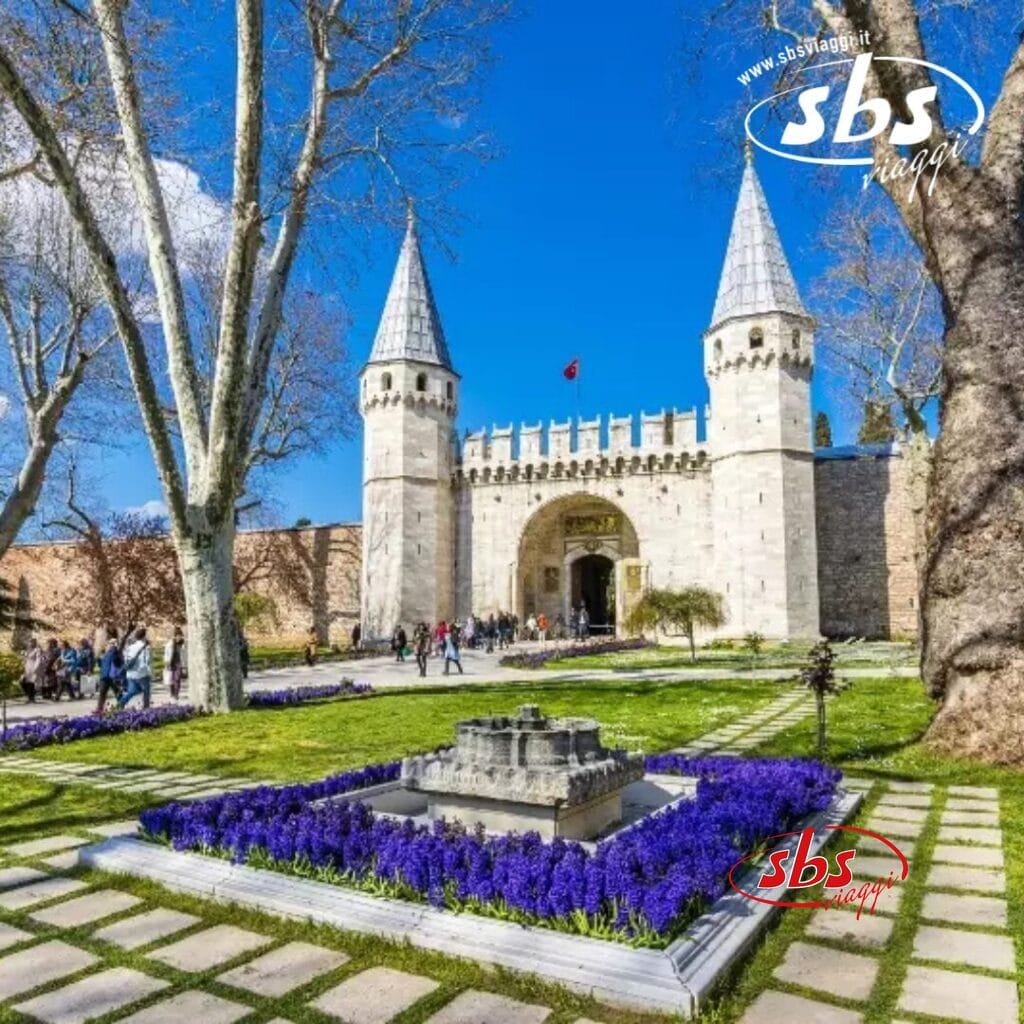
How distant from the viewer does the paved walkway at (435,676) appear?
46.0 ft

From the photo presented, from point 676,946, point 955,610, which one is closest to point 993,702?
point 955,610

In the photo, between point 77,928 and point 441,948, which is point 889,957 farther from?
point 77,928

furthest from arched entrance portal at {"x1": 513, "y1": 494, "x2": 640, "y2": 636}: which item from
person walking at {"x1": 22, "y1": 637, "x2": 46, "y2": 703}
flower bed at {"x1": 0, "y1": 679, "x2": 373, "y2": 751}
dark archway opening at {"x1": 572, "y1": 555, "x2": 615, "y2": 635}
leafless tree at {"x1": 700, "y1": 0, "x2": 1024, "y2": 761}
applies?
leafless tree at {"x1": 700, "y1": 0, "x2": 1024, "y2": 761}

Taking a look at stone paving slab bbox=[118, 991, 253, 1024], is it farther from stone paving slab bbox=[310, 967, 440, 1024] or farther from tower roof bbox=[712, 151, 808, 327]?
tower roof bbox=[712, 151, 808, 327]

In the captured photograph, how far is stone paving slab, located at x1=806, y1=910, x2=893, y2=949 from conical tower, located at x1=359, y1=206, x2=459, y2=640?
25.8m

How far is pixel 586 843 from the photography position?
4066 millimetres

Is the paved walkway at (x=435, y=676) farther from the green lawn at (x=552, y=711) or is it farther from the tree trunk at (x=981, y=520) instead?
the tree trunk at (x=981, y=520)

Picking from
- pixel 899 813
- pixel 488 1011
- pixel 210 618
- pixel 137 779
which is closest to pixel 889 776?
pixel 899 813

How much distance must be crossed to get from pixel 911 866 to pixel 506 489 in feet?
91.4

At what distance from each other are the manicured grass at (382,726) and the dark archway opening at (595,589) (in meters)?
20.6

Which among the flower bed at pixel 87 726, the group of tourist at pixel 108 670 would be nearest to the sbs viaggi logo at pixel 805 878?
the flower bed at pixel 87 726

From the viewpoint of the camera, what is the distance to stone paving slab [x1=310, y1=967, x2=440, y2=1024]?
2592 millimetres

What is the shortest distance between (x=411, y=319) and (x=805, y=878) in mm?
29218

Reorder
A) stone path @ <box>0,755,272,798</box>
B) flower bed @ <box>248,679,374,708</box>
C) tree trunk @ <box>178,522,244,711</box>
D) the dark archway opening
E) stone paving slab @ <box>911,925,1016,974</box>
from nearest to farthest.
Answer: stone paving slab @ <box>911,925,1016,974</box> → stone path @ <box>0,755,272,798</box> → tree trunk @ <box>178,522,244,711</box> → flower bed @ <box>248,679,374,708</box> → the dark archway opening
